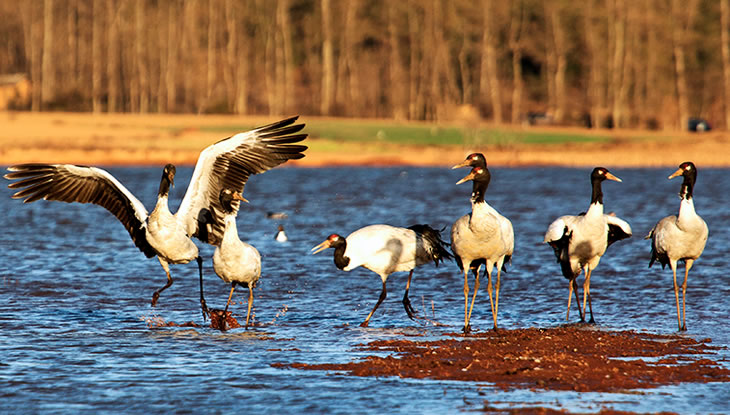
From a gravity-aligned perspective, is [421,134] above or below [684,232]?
above

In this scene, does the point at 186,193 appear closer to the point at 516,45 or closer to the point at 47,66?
the point at 516,45

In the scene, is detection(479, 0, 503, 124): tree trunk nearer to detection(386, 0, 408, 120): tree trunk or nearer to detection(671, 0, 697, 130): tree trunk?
detection(386, 0, 408, 120): tree trunk

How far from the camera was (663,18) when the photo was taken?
80375mm

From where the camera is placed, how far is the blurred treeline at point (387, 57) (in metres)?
78.1

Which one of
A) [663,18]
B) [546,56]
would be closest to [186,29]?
[546,56]

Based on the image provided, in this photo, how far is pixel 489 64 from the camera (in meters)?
76.2

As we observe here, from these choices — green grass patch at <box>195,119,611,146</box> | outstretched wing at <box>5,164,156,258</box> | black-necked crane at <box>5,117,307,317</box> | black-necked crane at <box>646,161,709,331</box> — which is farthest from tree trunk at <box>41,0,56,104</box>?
black-necked crane at <box>646,161,709,331</box>

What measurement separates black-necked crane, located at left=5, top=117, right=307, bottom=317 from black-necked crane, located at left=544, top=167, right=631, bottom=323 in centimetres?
328

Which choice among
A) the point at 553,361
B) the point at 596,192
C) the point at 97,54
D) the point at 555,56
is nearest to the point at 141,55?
the point at 97,54

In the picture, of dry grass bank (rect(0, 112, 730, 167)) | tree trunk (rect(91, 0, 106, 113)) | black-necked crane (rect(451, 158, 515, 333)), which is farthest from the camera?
tree trunk (rect(91, 0, 106, 113))

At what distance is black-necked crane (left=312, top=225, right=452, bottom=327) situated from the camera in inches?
501

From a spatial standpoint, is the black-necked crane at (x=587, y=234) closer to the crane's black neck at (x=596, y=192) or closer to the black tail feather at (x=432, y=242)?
the crane's black neck at (x=596, y=192)

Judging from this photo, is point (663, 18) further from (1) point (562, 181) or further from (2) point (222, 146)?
(2) point (222, 146)

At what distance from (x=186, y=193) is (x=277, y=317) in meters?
1.90
